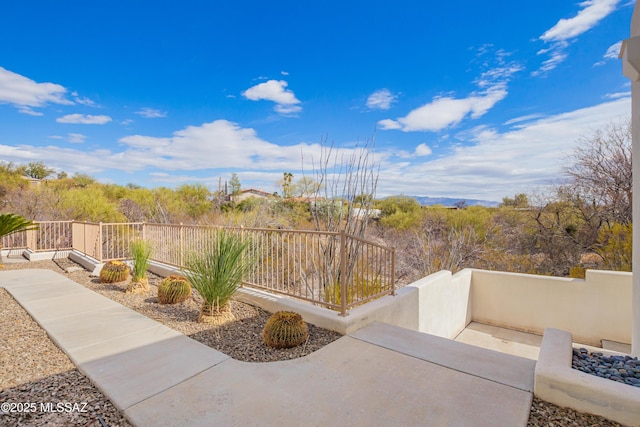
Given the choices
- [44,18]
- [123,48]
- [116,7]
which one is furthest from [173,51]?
[44,18]

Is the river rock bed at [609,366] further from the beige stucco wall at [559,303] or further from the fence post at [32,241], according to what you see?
the fence post at [32,241]

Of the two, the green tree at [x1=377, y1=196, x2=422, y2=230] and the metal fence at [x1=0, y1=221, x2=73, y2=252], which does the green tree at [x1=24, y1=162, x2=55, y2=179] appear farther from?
the green tree at [x1=377, y1=196, x2=422, y2=230]

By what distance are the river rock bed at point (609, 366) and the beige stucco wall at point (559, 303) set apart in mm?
3636

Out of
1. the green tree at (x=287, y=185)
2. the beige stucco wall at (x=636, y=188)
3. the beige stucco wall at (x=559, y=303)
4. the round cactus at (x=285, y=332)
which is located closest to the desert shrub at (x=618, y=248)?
the beige stucco wall at (x=559, y=303)

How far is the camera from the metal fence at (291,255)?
4.12 m

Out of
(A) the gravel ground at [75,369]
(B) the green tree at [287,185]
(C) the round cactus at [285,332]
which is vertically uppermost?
(B) the green tree at [287,185]

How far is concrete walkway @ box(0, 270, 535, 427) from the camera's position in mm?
1948

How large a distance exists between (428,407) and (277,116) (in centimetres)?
1300

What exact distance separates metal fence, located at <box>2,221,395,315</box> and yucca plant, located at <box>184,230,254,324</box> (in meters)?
0.50

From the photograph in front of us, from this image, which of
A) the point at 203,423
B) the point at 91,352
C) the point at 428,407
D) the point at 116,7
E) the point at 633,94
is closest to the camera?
the point at 203,423

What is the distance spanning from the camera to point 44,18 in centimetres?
818

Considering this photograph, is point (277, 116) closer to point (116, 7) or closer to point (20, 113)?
point (116, 7)

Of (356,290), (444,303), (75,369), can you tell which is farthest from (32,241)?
(444,303)

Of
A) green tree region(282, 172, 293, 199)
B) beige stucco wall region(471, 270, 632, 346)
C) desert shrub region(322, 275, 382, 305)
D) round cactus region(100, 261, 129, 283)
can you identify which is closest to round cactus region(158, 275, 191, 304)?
round cactus region(100, 261, 129, 283)
